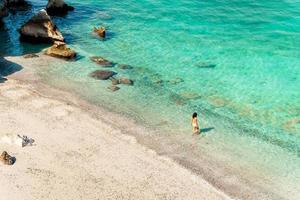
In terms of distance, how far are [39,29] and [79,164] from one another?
21.6m

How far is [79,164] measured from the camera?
28031mm

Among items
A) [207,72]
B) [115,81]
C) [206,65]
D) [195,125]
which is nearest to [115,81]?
[115,81]

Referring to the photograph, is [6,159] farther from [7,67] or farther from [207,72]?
[207,72]

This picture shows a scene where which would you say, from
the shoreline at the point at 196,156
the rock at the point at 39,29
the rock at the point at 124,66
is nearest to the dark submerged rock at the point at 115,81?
the rock at the point at 124,66

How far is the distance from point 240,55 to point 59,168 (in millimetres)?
24632

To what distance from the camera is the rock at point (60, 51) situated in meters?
43.0

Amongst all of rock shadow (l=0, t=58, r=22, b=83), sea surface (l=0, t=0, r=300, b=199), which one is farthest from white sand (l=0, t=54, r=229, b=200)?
rock shadow (l=0, t=58, r=22, b=83)

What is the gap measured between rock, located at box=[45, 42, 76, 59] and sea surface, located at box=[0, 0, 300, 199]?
0.82m

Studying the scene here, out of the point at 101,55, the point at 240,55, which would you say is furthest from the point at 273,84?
the point at 101,55

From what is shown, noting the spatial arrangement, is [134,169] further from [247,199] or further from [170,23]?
[170,23]

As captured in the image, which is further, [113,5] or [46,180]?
[113,5]

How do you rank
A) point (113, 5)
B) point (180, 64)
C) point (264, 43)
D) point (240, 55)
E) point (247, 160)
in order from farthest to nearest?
point (113, 5) < point (264, 43) < point (240, 55) < point (180, 64) < point (247, 160)

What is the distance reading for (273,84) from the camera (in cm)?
4081

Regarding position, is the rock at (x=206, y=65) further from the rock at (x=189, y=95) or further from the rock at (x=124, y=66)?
the rock at (x=124, y=66)
